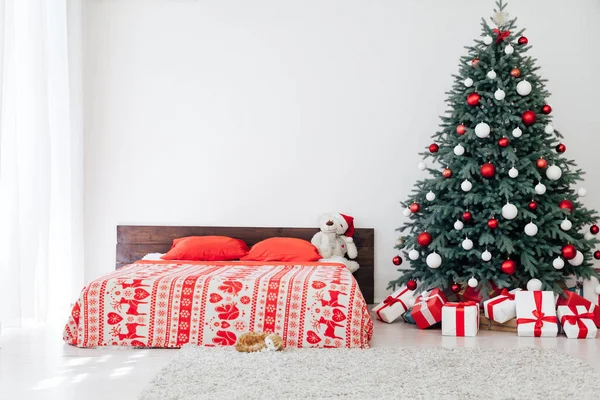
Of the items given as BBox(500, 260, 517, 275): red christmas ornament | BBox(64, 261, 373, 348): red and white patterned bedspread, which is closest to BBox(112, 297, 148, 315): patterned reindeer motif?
BBox(64, 261, 373, 348): red and white patterned bedspread

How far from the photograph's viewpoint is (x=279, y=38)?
17.9 ft

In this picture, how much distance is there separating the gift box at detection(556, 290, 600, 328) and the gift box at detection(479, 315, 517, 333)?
1.18 ft

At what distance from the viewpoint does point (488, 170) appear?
4.43 meters

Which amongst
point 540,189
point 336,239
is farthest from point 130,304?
point 540,189

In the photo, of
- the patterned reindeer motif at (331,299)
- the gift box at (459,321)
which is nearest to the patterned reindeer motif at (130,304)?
the patterned reindeer motif at (331,299)

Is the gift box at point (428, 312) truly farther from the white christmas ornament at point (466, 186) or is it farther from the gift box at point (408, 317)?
the white christmas ornament at point (466, 186)

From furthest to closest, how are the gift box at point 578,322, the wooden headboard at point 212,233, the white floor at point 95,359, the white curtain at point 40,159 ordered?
1. the wooden headboard at point 212,233
2. the white curtain at point 40,159
3. the gift box at point 578,322
4. the white floor at point 95,359

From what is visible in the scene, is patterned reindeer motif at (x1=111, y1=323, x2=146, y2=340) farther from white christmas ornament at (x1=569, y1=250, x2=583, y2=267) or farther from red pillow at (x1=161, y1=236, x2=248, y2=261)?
white christmas ornament at (x1=569, y1=250, x2=583, y2=267)

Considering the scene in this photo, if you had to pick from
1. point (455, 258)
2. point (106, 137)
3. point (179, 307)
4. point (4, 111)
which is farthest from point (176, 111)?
point (455, 258)

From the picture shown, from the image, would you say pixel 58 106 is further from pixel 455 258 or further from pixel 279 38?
pixel 455 258

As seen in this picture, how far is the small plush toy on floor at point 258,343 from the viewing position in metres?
3.52

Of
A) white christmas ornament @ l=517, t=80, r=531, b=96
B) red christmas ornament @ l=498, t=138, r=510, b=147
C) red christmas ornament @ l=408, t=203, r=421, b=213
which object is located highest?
white christmas ornament @ l=517, t=80, r=531, b=96

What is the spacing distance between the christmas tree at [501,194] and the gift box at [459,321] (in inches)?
15.7

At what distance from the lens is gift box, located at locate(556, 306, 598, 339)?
4.05 metres
